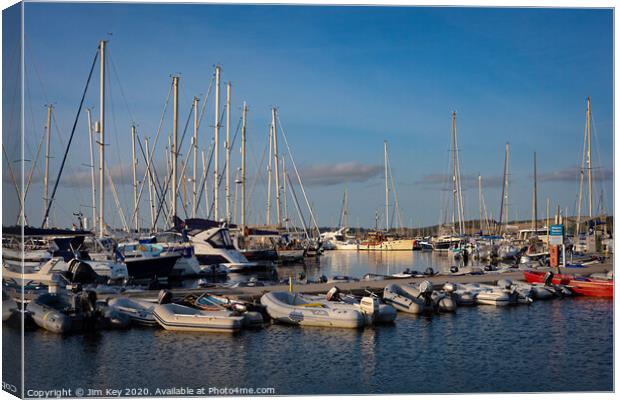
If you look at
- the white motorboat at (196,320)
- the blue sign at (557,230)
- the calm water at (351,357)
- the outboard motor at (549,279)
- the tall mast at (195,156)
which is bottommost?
the calm water at (351,357)

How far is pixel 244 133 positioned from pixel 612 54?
39243 millimetres

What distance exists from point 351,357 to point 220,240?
2854 cm

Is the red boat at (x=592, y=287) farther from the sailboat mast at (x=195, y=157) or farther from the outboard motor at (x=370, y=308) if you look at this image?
the sailboat mast at (x=195, y=157)

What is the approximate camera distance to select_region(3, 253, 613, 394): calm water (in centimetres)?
1477

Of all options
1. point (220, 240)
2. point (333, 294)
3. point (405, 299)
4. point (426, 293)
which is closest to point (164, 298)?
point (333, 294)

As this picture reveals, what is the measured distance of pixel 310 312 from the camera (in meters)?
21.9

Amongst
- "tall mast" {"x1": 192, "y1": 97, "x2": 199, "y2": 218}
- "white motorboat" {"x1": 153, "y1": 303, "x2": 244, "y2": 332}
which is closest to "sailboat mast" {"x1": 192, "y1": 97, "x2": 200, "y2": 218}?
"tall mast" {"x1": 192, "y1": 97, "x2": 199, "y2": 218}

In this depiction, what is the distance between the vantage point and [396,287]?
25.7 meters

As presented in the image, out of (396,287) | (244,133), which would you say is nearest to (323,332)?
(396,287)

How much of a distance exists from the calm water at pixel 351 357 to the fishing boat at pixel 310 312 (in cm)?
39

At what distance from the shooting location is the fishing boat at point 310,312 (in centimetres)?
2136

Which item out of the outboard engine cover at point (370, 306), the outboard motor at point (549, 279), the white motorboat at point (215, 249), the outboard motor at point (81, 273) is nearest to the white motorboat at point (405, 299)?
the outboard engine cover at point (370, 306)

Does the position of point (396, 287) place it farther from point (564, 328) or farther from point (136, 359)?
point (136, 359)

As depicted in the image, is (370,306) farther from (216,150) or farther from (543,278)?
(216,150)
